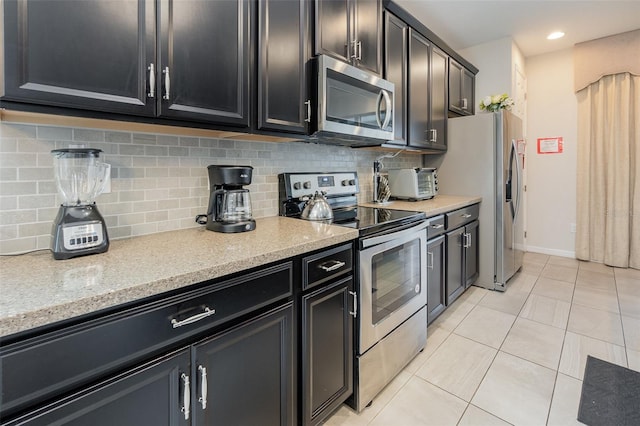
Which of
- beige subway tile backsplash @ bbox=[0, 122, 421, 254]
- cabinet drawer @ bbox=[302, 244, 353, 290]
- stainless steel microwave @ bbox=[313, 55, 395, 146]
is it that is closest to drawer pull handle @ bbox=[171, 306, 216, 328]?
cabinet drawer @ bbox=[302, 244, 353, 290]

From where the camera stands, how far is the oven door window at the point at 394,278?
1616 millimetres

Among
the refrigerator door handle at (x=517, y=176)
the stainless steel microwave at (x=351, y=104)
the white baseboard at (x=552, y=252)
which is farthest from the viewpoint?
the white baseboard at (x=552, y=252)

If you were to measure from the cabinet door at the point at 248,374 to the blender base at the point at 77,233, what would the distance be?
53 cm

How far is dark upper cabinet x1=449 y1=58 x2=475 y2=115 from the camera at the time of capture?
3.28 metres

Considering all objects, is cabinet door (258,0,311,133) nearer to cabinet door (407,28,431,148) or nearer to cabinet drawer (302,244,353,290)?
cabinet drawer (302,244,353,290)

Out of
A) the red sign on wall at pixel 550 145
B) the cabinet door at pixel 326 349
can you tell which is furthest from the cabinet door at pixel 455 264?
the red sign on wall at pixel 550 145

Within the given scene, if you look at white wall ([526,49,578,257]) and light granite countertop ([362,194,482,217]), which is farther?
white wall ([526,49,578,257])

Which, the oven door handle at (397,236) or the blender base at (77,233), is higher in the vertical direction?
the blender base at (77,233)

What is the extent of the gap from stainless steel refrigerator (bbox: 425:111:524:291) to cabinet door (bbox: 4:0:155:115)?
2.98m

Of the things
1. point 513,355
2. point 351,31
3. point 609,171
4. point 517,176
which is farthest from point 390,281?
point 609,171

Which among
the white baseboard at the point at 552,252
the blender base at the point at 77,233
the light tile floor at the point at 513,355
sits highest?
the blender base at the point at 77,233

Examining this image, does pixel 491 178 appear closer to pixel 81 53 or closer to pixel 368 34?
pixel 368 34

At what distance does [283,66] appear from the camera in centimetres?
150

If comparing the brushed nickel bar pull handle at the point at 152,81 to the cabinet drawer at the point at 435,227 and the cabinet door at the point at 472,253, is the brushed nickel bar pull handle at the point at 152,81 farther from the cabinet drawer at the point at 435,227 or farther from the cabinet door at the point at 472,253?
the cabinet door at the point at 472,253
